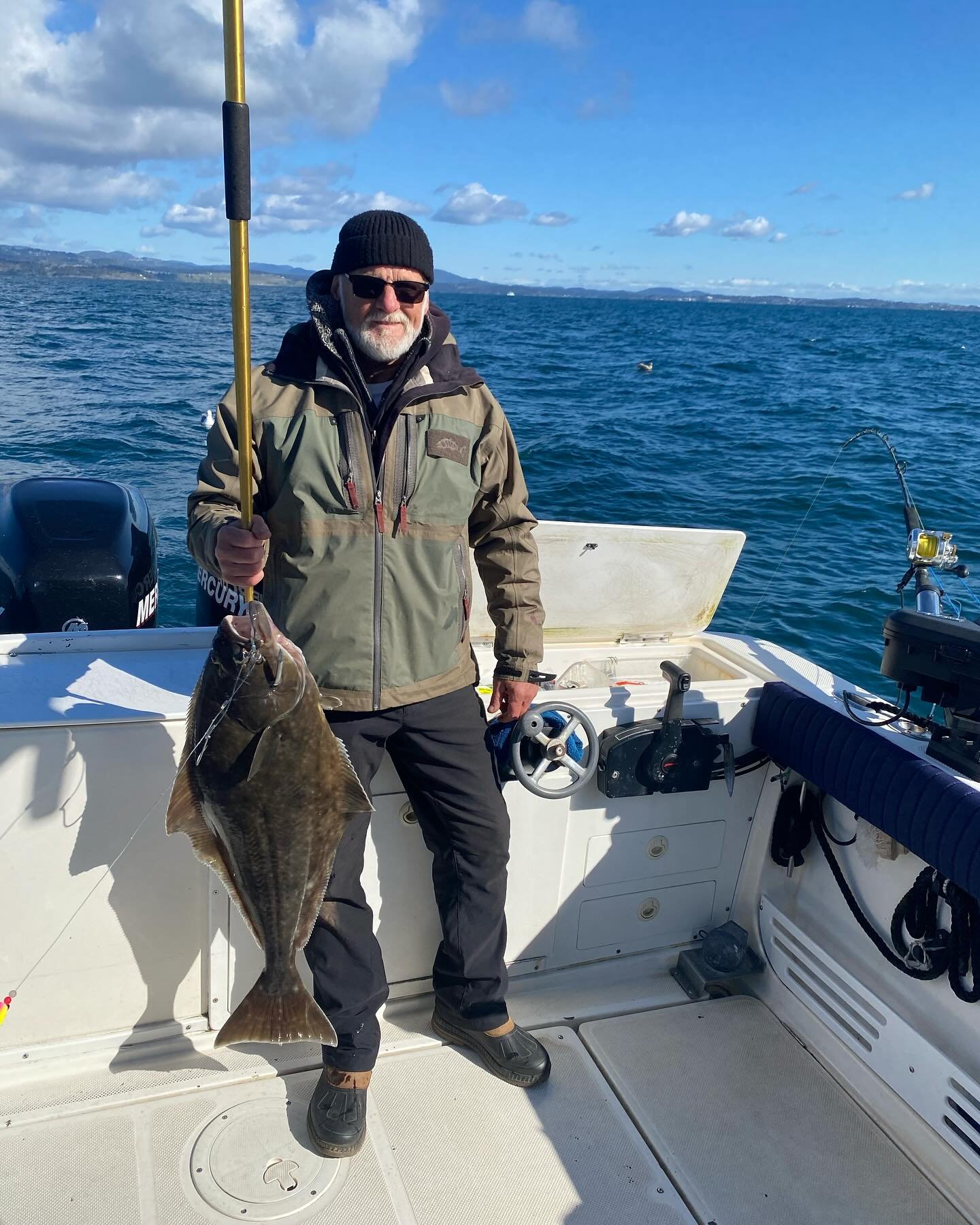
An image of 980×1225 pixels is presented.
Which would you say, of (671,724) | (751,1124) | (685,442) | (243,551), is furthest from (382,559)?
(685,442)

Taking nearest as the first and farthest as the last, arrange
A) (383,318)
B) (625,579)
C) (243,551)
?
(243,551), (383,318), (625,579)

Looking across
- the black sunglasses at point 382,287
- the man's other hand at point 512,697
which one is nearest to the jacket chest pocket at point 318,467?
the black sunglasses at point 382,287

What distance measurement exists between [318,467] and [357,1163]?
1.97m

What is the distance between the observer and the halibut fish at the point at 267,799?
2150 millimetres

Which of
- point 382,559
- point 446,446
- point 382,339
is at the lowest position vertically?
point 382,559

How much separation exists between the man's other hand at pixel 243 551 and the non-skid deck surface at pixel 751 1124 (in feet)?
6.75

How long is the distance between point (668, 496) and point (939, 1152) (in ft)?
45.3

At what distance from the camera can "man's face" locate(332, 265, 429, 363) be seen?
2592 millimetres

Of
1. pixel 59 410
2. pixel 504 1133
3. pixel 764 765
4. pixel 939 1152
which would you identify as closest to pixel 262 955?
pixel 504 1133

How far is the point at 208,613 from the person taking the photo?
16.0 ft

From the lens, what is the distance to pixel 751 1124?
2.94 metres

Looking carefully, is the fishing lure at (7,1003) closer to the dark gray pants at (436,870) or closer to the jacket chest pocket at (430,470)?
the dark gray pants at (436,870)

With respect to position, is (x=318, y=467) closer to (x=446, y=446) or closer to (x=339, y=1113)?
(x=446, y=446)

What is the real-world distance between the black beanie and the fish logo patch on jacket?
0.48 meters
